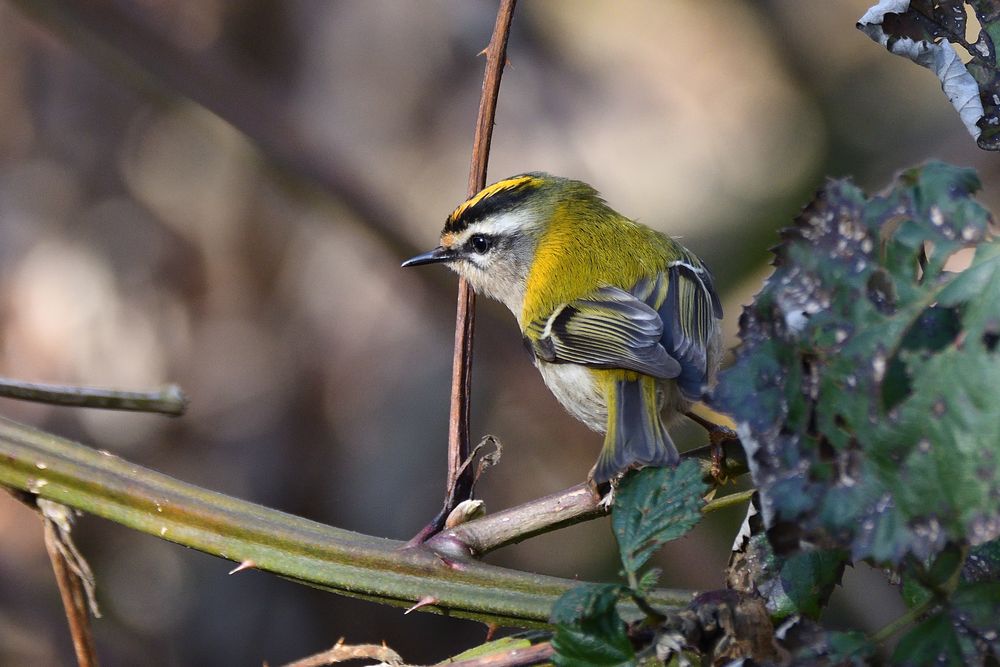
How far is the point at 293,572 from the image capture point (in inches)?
51.9

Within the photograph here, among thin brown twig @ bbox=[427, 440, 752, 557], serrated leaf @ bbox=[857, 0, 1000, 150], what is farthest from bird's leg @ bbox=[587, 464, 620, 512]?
serrated leaf @ bbox=[857, 0, 1000, 150]

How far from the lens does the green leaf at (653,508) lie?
1135 millimetres

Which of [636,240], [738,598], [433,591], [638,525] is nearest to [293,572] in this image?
[433,591]

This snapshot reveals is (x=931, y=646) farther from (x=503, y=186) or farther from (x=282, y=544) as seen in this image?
Answer: (x=503, y=186)

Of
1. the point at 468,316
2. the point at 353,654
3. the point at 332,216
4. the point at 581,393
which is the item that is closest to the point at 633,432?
the point at 581,393

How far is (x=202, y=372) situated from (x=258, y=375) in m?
0.20

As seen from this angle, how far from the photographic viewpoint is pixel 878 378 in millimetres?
988

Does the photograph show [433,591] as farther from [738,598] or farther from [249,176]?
[249,176]

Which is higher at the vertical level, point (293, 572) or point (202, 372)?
point (202, 372)

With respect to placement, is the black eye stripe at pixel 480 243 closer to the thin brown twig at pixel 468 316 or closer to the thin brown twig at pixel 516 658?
the thin brown twig at pixel 468 316

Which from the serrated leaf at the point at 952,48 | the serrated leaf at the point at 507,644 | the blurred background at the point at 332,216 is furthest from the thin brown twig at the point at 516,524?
the blurred background at the point at 332,216

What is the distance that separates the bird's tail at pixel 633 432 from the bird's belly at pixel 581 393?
66mm

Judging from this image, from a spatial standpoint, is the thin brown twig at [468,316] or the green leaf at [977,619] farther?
the thin brown twig at [468,316]

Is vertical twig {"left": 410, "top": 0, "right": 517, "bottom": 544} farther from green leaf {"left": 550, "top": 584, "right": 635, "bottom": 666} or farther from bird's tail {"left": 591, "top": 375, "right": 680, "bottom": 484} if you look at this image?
green leaf {"left": 550, "top": 584, "right": 635, "bottom": 666}
